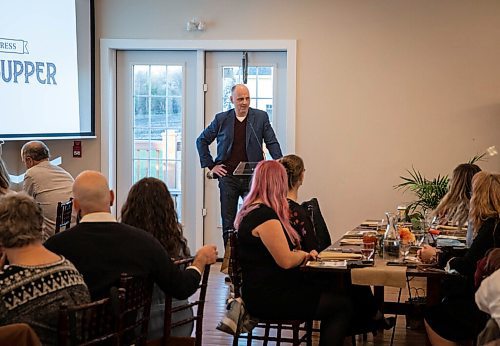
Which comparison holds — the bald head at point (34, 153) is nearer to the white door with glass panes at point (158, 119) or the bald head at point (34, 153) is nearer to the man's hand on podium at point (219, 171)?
the man's hand on podium at point (219, 171)

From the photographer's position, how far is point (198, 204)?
7785 mm

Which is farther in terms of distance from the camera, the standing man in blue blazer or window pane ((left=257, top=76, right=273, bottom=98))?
window pane ((left=257, top=76, right=273, bottom=98))

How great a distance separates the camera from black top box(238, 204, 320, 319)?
12.9 ft

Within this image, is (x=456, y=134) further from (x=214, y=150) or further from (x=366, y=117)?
(x=214, y=150)

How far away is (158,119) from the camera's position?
7816 mm

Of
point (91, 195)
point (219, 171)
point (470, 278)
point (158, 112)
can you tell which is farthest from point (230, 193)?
point (91, 195)

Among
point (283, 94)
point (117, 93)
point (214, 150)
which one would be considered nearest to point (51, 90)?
point (117, 93)

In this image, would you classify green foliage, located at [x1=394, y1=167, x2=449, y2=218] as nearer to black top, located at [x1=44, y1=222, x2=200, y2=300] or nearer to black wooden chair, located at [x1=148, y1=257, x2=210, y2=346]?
black wooden chair, located at [x1=148, y1=257, x2=210, y2=346]

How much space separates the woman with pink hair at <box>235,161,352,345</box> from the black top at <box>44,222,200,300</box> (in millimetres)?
892

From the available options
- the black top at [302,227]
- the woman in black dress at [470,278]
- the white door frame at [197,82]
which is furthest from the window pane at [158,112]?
the woman in black dress at [470,278]

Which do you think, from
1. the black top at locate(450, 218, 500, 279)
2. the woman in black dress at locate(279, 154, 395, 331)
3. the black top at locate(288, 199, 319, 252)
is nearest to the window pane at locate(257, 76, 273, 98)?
the woman in black dress at locate(279, 154, 395, 331)

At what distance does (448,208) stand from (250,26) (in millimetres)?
2915

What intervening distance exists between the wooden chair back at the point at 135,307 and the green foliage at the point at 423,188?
140 inches

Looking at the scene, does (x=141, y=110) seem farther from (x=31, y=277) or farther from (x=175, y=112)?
(x=31, y=277)
